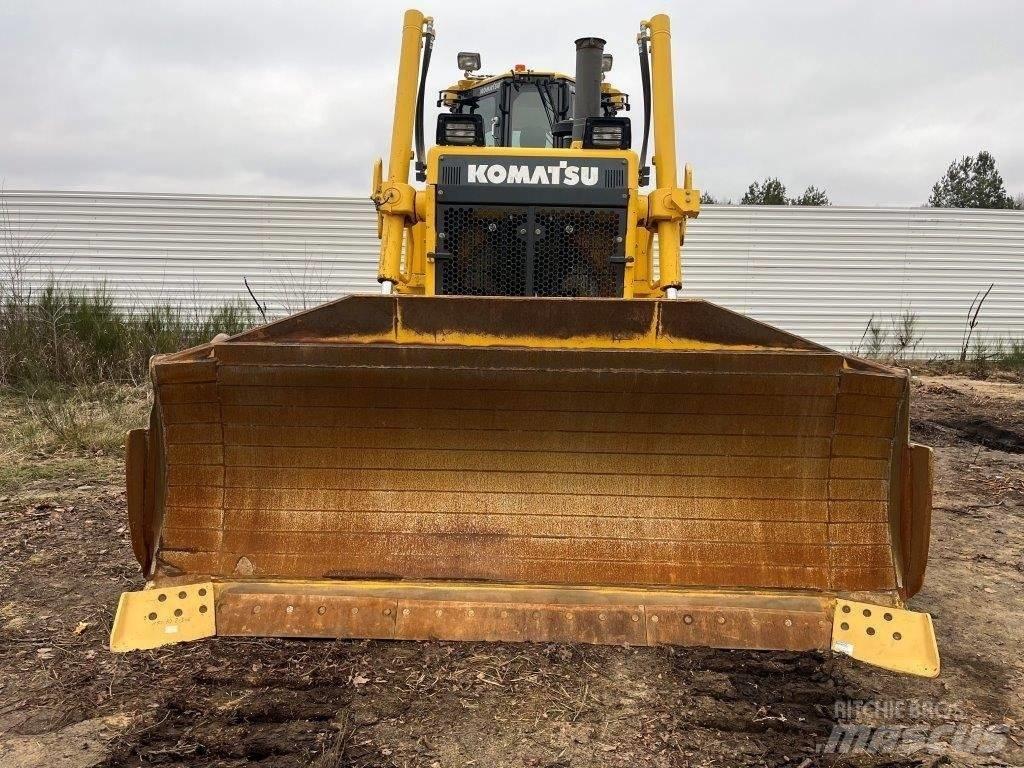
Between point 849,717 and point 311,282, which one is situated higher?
point 311,282

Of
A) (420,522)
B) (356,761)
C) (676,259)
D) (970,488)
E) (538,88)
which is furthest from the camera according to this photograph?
(970,488)

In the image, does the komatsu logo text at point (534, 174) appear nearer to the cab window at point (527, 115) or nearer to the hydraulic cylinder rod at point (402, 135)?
the hydraulic cylinder rod at point (402, 135)

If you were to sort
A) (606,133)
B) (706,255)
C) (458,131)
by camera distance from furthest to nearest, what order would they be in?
(706,255), (458,131), (606,133)

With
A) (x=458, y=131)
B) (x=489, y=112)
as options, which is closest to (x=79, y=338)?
(x=489, y=112)

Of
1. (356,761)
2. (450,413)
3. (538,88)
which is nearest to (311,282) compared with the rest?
(538,88)

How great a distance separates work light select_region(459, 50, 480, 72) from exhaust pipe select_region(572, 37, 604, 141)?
101 cm

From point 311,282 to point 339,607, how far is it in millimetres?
9873

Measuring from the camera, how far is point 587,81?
4281mm

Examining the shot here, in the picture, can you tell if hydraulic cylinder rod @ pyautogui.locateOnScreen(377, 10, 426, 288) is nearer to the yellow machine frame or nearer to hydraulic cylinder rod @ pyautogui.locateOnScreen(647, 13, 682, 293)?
the yellow machine frame

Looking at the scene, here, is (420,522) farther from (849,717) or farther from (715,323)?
(849,717)

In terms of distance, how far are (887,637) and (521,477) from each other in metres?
1.33

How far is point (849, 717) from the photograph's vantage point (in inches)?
93.1

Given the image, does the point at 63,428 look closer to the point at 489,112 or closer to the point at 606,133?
the point at 489,112

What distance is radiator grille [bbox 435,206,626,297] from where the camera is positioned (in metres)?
3.94
